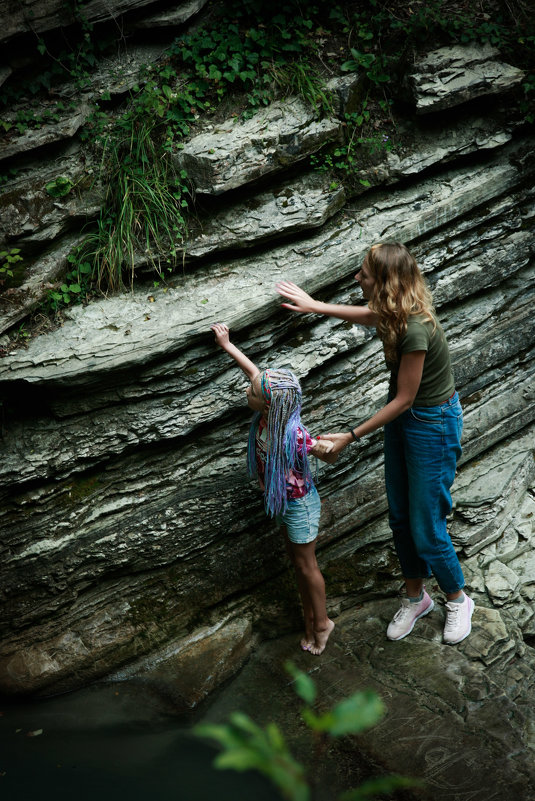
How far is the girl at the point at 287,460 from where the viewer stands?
3668mm

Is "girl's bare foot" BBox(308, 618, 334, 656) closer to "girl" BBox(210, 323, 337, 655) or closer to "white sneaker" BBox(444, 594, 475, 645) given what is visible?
"girl" BBox(210, 323, 337, 655)

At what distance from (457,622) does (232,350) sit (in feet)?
7.42

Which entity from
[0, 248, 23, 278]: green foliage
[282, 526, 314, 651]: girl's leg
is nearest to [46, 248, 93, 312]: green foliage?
[0, 248, 23, 278]: green foliage

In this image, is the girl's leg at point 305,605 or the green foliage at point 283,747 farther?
the girl's leg at point 305,605

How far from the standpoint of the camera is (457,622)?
4.04 meters

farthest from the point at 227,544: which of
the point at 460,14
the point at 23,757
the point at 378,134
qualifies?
the point at 460,14

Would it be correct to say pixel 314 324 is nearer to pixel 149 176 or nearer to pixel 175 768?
pixel 149 176

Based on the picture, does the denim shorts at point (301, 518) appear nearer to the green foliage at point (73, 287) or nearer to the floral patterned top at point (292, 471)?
the floral patterned top at point (292, 471)

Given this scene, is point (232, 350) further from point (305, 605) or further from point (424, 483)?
point (305, 605)

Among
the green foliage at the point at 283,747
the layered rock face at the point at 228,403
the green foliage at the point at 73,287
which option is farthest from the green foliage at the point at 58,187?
the green foliage at the point at 283,747

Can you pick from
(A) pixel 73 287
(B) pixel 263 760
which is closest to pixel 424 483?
(A) pixel 73 287

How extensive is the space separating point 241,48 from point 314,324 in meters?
2.18

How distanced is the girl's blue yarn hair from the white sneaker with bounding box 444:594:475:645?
1.29m

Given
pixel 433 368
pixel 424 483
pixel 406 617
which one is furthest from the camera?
pixel 406 617
